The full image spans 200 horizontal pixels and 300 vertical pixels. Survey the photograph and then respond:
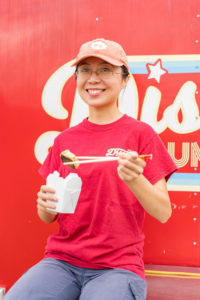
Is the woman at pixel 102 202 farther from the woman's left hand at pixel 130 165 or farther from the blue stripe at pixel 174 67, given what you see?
the blue stripe at pixel 174 67

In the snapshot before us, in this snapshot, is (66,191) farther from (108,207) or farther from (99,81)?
(99,81)

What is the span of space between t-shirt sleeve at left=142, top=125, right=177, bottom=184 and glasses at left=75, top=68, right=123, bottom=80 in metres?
0.30

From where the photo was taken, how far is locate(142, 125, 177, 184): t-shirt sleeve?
135 cm

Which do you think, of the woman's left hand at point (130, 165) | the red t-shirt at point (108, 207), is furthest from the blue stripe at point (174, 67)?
the woman's left hand at point (130, 165)

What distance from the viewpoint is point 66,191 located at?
3.97 feet

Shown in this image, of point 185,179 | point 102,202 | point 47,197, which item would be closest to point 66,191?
point 47,197

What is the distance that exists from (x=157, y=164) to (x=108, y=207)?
25cm

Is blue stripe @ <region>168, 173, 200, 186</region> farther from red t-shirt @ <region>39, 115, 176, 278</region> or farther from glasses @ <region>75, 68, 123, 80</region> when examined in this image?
glasses @ <region>75, 68, 123, 80</region>

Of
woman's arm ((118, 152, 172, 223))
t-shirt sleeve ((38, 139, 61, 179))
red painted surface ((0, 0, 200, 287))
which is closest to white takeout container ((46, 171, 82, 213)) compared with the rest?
woman's arm ((118, 152, 172, 223))

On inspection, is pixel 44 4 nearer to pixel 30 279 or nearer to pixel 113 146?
pixel 113 146

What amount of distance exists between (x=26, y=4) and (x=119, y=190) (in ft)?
3.57

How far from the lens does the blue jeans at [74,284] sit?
1188 mm

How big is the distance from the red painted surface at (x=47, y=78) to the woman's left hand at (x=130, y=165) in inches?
25.0

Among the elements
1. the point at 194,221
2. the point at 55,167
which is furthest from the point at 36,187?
the point at 194,221
